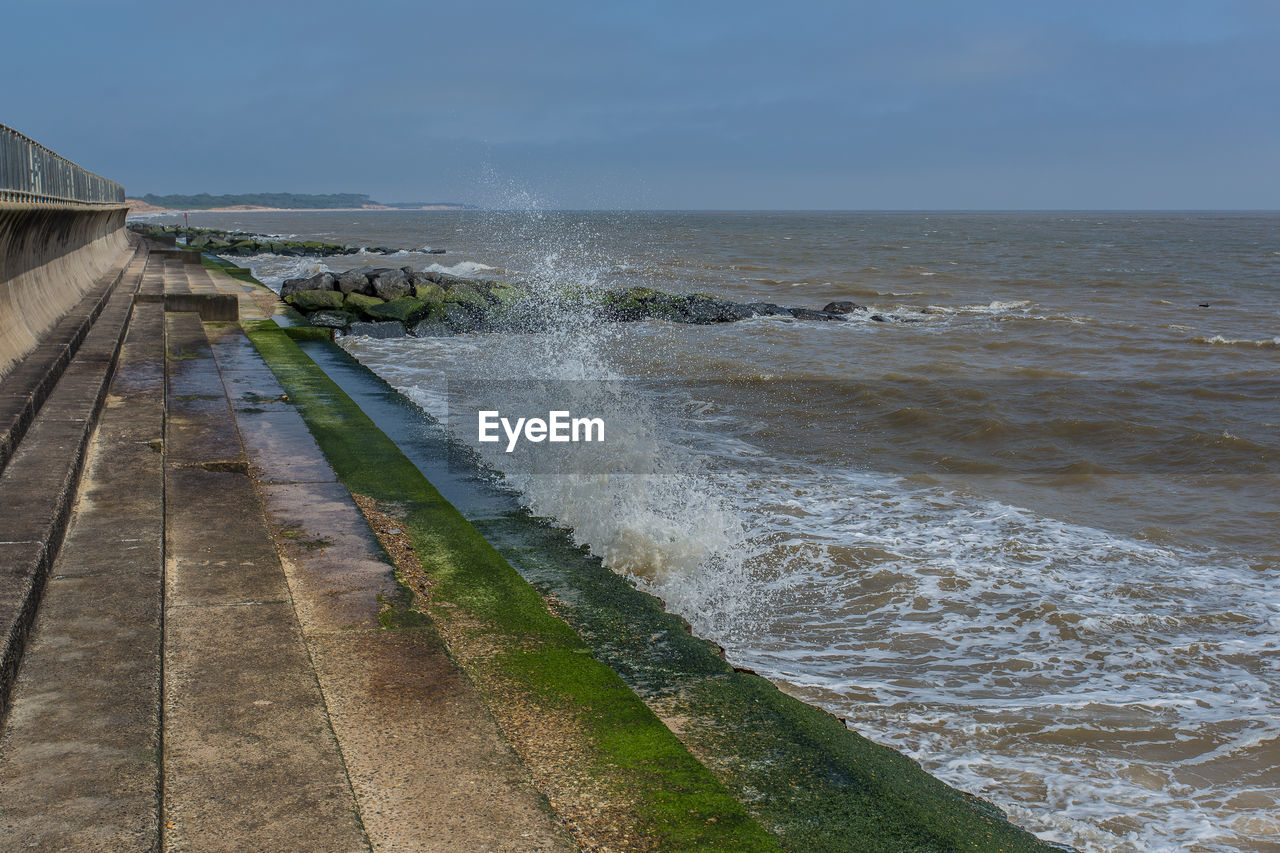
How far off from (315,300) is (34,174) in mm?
8700

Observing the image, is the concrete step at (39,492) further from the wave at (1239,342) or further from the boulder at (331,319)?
the wave at (1239,342)

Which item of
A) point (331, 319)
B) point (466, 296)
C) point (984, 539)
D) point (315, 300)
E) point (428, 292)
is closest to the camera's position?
point (984, 539)

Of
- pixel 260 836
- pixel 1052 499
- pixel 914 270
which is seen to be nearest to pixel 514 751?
pixel 260 836

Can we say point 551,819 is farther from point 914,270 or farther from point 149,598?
point 914,270

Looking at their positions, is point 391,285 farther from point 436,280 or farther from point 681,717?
point 681,717

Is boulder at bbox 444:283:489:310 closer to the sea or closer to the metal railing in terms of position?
the sea

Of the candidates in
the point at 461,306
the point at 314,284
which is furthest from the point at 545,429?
the point at 314,284

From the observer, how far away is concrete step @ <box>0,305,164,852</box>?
2.60 m

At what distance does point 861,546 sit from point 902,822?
13.2ft

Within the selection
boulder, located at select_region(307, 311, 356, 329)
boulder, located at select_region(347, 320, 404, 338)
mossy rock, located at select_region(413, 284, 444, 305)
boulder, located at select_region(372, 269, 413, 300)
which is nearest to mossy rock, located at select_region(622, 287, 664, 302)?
mossy rock, located at select_region(413, 284, 444, 305)

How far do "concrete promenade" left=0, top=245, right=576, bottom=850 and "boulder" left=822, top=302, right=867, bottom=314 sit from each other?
21704 millimetres

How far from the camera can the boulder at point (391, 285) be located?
2261 centimetres

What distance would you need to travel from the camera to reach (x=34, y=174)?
1197 cm

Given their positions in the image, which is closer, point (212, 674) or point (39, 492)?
point (212, 674)
